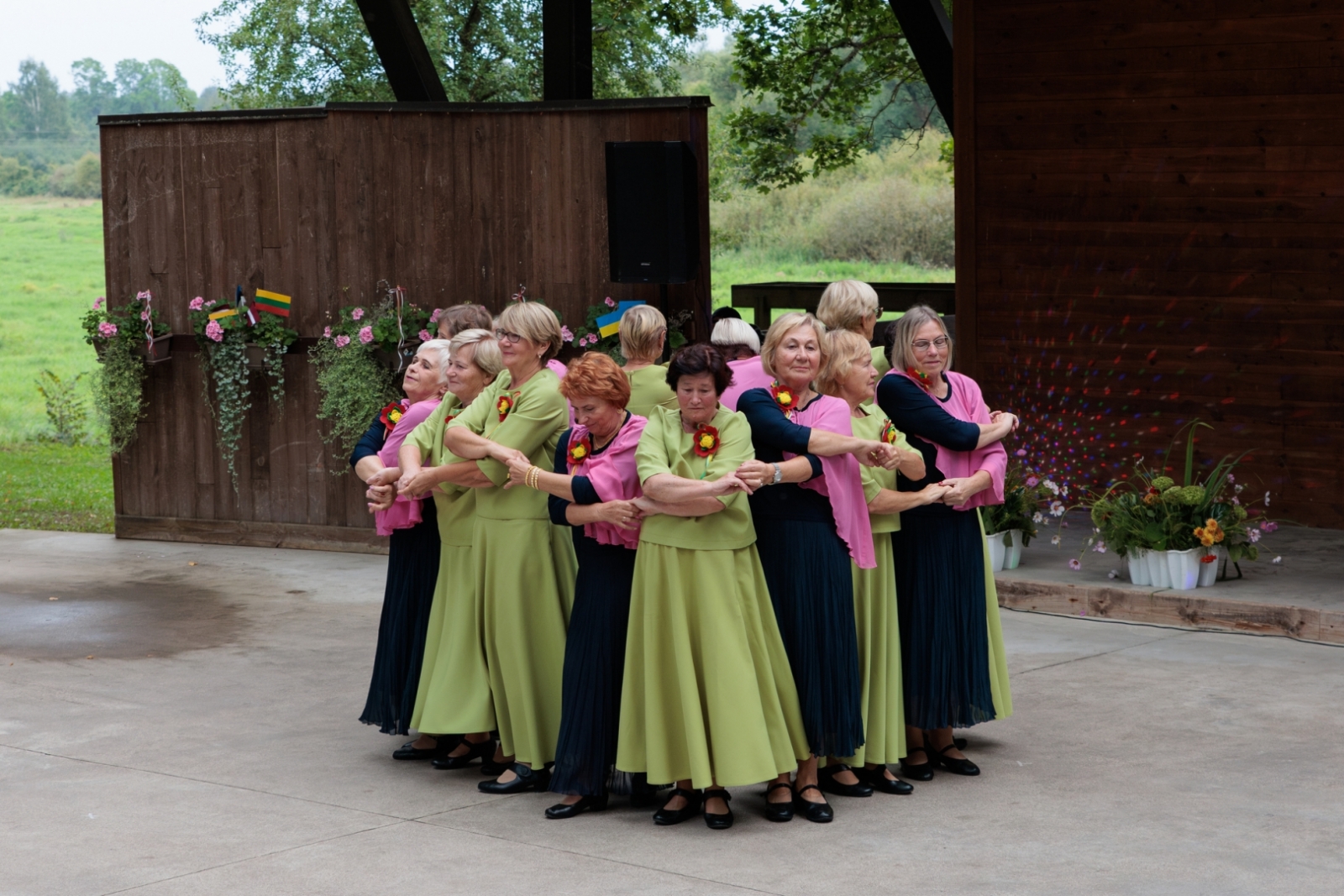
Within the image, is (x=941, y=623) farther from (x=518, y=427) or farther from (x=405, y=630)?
(x=405, y=630)

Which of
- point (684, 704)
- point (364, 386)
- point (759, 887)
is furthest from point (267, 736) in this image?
point (364, 386)

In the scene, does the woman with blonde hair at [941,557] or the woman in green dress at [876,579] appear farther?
the woman with blonde hair at [941,557]

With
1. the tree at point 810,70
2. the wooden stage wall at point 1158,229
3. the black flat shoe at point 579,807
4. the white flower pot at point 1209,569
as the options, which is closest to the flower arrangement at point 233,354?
the wooden stage wall at point 1158,229

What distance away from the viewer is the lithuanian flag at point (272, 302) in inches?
373

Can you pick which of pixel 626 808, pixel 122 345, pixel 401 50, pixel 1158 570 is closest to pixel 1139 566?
pixel 1158 570

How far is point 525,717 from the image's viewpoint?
5012mm

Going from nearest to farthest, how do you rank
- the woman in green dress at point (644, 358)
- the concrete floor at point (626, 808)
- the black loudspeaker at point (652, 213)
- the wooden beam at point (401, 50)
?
the concrete floor at point (626, 808)
the woman in green dress at point (644, 358)
the black loudspeaker at point (652, 213)
the wooden beam at point (401, 50)

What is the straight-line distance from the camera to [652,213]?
8586mm

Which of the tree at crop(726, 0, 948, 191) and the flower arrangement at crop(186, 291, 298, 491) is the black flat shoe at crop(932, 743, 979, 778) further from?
the tree at crop(726, 0, 948, 191)

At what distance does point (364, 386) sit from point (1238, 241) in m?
4.85

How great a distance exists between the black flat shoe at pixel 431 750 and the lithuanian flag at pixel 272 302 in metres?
4.58

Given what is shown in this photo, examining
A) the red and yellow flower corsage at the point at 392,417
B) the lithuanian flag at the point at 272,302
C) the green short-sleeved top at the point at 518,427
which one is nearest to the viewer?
the green short-sleeved top at the point at 518,427

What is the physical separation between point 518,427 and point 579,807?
1.13 meters

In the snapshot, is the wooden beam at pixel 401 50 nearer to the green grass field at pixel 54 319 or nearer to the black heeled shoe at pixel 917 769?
Answer: the green grass field at pixel 54 319
